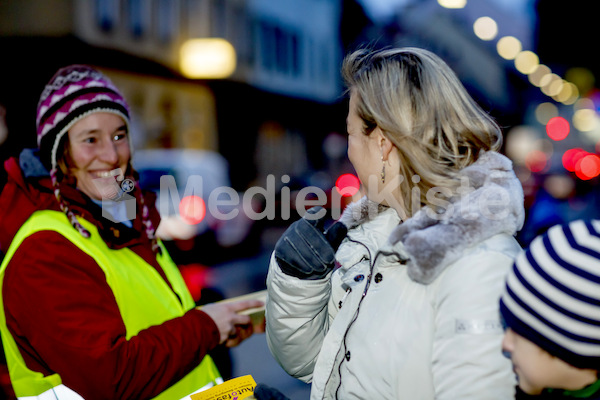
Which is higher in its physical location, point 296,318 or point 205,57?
point 205,57

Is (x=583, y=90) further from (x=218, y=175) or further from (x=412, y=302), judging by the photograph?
(x=412, y=302)

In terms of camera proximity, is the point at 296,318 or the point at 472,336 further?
the point at 296,318

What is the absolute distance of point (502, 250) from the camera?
51.6 inches

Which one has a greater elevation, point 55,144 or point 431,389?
point 55,144

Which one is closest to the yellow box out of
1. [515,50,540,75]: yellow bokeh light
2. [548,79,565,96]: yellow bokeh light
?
[515,50,540,75]: yellow bokeh light

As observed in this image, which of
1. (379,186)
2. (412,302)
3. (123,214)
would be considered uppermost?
(379,186)

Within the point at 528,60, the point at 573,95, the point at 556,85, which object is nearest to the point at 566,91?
the point at 573,95

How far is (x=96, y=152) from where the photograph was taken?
2021 mm

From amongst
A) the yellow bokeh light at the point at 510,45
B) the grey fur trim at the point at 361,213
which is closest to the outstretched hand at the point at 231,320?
the grey fur trim at the point at 361,213

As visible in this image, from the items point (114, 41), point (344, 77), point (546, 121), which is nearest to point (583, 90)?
point (546, 121)

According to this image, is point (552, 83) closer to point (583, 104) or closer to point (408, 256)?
point (583, 104)

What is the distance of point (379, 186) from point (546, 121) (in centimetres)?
5123

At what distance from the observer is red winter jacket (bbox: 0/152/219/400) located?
1.56 m

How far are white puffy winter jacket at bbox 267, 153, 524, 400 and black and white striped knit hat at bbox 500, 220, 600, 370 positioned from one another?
16 centimetres
